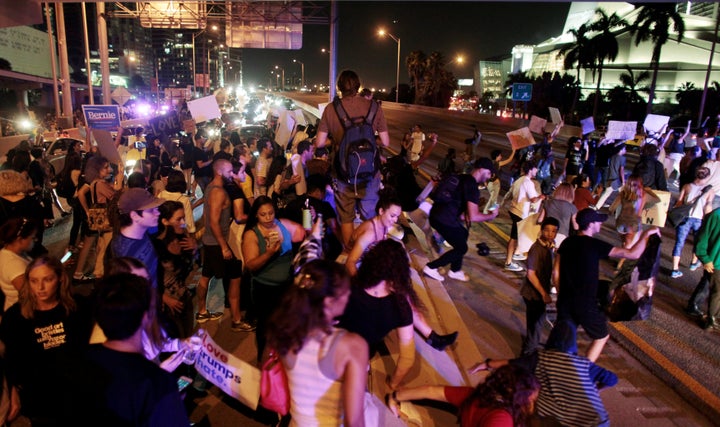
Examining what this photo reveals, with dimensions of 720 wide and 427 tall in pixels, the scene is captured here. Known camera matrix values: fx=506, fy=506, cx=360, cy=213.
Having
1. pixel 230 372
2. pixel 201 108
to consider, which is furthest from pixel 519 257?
pixel 201 108

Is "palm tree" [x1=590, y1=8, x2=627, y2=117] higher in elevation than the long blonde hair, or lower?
higher

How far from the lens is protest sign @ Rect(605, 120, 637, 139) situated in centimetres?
1220

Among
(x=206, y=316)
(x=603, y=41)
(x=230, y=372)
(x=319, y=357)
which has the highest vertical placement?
(x=603, y=41)

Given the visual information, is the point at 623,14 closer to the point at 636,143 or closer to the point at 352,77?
the point at 636,143

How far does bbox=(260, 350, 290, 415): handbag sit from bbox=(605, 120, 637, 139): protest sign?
1167 centimetres

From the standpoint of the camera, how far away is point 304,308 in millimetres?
2541

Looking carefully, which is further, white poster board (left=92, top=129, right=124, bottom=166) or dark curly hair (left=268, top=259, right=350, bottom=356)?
white poster board (left=92, top=129, right=124, bottom=166)

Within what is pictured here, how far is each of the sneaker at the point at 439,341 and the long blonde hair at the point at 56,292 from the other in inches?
120

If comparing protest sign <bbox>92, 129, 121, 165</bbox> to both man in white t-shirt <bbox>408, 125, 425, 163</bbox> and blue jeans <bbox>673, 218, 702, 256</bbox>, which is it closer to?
man in white t-shirt <bbox>408, 125, 425, 163</bbox>

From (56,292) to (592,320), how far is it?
168 inches

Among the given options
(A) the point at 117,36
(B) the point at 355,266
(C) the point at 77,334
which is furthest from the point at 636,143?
(A) the point at 117,36

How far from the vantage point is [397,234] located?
618 cm

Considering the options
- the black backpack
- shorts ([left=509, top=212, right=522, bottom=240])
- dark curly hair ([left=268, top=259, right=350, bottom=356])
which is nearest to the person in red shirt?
dark curly hair ([left=268, top=259, right=350, bottom=356])

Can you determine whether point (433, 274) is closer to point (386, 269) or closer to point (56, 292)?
point (386, 269)
